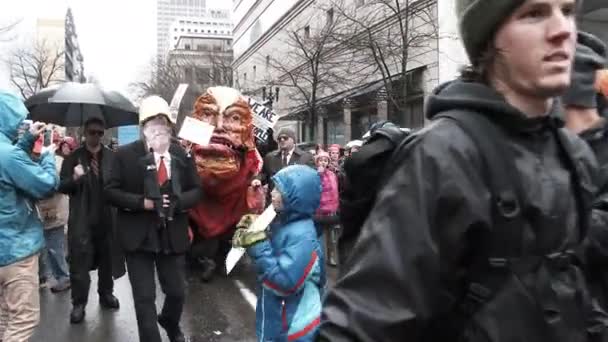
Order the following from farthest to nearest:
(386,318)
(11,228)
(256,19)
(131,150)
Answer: (256,19)
(131,150)
(11,228)
(386,318)

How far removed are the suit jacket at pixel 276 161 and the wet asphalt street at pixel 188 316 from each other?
1985mm

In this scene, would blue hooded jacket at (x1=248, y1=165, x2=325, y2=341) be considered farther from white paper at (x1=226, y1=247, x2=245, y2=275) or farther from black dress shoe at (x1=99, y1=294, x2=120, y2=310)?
black dress shoe at (x1=99, y1=294, x2=120, y2=310)

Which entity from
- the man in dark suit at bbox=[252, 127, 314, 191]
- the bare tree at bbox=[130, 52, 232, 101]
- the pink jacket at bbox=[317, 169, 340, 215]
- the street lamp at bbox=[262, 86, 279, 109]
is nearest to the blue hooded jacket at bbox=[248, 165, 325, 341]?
the pink jacket at bbox=[317, 169, 340, 215]

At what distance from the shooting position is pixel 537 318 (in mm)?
1343

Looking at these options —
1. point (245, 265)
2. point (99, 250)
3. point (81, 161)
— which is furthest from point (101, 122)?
point (245, 265)

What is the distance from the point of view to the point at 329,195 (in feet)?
28.6

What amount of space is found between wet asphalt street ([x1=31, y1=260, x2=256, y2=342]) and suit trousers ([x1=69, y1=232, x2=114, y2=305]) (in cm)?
32

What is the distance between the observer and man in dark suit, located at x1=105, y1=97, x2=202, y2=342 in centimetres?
491

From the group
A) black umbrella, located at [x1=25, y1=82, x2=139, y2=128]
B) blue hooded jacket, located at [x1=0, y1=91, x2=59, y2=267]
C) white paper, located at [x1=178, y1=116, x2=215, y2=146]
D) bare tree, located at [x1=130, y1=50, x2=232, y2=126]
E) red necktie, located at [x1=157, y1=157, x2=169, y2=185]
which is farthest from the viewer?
bare tree, located at [x1=130, y1=50, x2=232, y2=126]

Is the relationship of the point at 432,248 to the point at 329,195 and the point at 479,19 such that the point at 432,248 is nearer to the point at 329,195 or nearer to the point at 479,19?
the point at 479,19

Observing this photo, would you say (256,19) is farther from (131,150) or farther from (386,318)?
(386,318)

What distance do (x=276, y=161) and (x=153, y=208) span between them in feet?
16.5

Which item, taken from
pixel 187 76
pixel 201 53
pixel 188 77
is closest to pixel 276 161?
pixel 188 77

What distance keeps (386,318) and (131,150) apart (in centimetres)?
418
